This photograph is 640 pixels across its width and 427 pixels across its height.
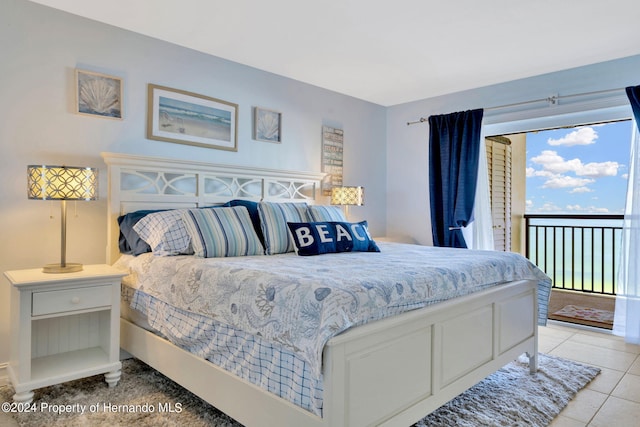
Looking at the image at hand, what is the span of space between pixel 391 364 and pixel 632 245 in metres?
2.77

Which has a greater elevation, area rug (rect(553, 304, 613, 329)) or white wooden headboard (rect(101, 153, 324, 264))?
white wooden headboard (rect(101, 153, 324, 264))

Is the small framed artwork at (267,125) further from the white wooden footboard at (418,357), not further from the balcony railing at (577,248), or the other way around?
the balcony railing at (577,248)

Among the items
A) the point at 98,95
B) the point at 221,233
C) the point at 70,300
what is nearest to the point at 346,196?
the point at 221,233

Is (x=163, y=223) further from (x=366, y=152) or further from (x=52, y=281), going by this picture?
(x=366, y=152)

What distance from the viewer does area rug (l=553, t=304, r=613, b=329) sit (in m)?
3.79

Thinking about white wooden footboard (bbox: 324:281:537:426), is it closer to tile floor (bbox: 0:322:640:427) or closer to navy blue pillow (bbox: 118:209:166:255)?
tile floor (bbox: 0:322:640:427)

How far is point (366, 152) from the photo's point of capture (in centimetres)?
472

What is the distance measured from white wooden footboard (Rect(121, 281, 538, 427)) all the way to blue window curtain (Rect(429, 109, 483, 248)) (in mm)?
1678

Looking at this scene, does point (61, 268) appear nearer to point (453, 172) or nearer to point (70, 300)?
point (70, 300)

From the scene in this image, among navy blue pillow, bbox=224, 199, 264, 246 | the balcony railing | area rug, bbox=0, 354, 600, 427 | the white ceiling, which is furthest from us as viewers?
the balcony railing

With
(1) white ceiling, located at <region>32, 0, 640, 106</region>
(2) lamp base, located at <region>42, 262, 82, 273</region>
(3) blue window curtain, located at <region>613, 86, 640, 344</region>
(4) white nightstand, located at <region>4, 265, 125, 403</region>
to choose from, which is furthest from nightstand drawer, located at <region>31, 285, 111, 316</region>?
(3) blue window curtain, located at <region>613, 86, 640, 344</region>

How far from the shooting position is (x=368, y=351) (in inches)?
59.4

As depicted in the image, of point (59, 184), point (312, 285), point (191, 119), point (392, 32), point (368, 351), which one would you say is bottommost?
point (368, 351)

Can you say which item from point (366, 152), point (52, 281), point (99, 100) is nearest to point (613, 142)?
point (366, 152)
